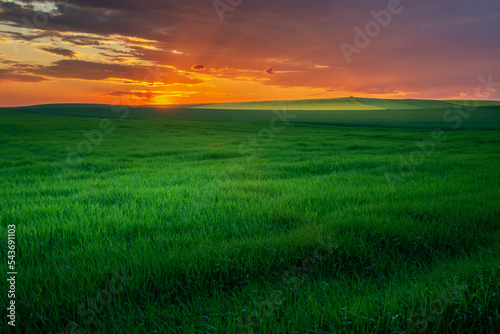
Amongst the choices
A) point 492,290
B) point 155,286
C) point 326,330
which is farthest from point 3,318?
point 492,290

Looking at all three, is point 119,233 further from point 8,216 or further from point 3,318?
point 8,216

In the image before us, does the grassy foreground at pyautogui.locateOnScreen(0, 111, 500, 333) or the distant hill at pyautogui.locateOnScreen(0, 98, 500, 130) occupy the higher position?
the distant hill at pyautogui.locateOnScreen(0, 98, 500, 130)

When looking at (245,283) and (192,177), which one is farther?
(192,177)

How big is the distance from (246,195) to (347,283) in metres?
3.69

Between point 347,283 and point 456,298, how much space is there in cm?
96

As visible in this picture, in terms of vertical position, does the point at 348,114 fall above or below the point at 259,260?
above

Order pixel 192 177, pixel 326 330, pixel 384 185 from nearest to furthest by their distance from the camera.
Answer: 1. pixel 326 330
2. pixel 384 185
3. pixel 192 177

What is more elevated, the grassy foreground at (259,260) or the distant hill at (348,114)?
the distant hill at (348,114)

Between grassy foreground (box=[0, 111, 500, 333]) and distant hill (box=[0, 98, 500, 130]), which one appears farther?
distant hill (box=[0, 98, 500, 130])

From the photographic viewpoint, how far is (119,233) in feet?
14.9

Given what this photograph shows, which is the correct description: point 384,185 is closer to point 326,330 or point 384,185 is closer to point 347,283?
point 347,283

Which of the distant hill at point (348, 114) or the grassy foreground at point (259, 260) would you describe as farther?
the distant hill at point (348, 114)

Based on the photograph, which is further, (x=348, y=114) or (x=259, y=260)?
(x=348, y=114)

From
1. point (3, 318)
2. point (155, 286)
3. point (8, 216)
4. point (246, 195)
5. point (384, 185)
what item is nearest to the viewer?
point (3, 318)
